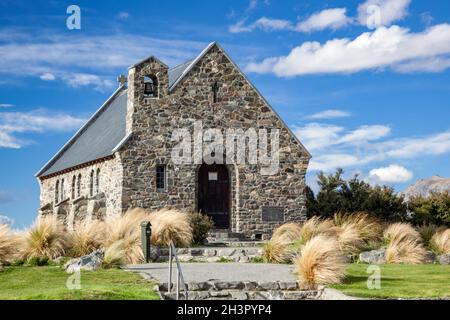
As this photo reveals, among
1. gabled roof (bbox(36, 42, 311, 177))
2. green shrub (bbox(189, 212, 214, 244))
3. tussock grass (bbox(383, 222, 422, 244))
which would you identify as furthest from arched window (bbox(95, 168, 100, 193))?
tussock grass (bbox(383, 222, 422, 244))

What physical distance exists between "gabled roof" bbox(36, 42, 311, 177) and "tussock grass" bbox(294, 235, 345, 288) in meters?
15.1

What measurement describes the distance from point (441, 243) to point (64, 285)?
47.4 feet

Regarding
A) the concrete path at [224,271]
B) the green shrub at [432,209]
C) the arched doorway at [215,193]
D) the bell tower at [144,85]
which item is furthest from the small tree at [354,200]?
the concrete path at [224,271]

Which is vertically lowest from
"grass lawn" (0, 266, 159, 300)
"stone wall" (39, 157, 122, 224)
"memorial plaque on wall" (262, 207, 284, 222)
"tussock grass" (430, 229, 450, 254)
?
"grass lawn" (0, 266, 159, 300)

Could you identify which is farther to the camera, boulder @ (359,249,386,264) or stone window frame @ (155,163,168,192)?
stone window frame @ (155,163,168,192)

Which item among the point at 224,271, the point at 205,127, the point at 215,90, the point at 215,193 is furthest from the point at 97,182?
the point at 224,271

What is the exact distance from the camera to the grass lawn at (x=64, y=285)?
1456 cm

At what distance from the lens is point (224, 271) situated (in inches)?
786

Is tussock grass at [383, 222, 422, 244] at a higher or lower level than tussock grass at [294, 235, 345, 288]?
higher

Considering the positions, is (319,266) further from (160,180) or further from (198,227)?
(160,180)

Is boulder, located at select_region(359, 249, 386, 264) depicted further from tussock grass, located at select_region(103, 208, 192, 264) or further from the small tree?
the small tree

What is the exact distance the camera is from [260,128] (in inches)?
1309

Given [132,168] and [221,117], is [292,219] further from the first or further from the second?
[132,168]

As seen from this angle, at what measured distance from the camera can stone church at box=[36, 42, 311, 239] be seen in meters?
31.7
